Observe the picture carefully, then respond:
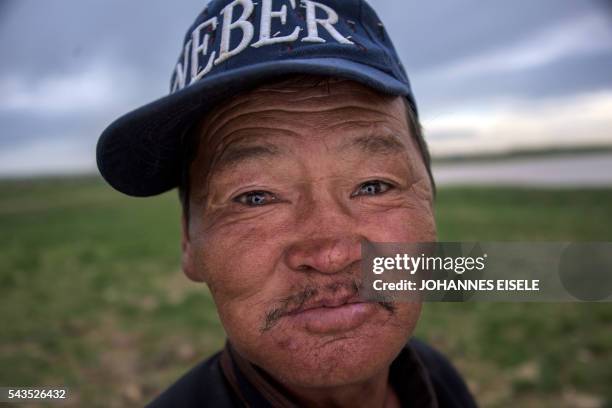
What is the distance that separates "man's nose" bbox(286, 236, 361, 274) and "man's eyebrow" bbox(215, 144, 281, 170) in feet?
0.82

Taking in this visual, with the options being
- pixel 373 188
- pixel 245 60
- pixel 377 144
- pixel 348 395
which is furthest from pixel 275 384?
pixel 245 60

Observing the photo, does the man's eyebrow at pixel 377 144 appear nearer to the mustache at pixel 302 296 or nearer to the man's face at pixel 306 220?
the man's face at pixel 306 220

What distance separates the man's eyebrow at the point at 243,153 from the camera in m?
1.30

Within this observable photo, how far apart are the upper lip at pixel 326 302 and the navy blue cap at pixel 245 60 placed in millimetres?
550

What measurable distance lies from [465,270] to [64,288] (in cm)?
704

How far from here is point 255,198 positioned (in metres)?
1.37

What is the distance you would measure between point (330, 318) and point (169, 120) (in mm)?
681

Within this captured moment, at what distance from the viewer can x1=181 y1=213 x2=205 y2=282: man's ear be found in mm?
1610

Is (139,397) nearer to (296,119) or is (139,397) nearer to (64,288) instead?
(296,119)

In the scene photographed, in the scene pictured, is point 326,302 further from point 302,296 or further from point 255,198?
point 255,198

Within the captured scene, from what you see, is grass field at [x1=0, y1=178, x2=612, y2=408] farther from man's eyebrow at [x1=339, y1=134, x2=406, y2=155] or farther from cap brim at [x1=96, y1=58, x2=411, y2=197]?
man's eyebrow at [x1=339, y1=134, x2=406, y2=155]

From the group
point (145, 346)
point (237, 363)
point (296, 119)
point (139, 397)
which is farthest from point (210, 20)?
point (145, 346)

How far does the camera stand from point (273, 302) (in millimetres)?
1250

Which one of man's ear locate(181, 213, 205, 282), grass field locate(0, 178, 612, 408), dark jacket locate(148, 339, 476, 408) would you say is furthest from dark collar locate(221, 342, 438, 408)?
grass field locate(0, 178, 612, 408)
